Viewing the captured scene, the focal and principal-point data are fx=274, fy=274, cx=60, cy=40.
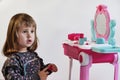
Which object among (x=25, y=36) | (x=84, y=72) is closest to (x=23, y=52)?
(x=25, y=36)

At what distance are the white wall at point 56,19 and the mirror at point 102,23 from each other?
0.95 feet

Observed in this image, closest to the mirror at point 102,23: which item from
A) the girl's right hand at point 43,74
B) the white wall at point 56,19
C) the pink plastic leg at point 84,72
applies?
the pink plastic leg at point 84,72

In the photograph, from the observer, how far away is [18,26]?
0.98m

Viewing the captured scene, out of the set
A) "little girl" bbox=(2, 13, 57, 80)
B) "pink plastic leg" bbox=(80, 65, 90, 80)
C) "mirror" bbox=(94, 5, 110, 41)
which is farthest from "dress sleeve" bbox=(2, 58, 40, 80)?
"mirror" bbox=(94, 5, 110, 41)

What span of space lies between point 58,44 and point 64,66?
141 mm

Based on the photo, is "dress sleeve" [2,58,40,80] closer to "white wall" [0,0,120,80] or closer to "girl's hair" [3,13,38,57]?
"girl's hair" [3,13,38,57]

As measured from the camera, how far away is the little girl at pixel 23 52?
96cm

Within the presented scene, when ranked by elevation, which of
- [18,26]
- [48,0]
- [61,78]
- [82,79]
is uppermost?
[48,0]

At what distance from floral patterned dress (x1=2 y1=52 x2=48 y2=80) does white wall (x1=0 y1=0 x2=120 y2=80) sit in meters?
0.59

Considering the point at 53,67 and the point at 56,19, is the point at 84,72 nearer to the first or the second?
the point at 53,67

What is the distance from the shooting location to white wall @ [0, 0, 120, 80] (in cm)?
158

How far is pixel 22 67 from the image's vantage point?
3.15 feet

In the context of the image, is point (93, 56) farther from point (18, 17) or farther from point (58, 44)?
point (58, 44)

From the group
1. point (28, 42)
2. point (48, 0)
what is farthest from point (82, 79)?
point (48, 0)
